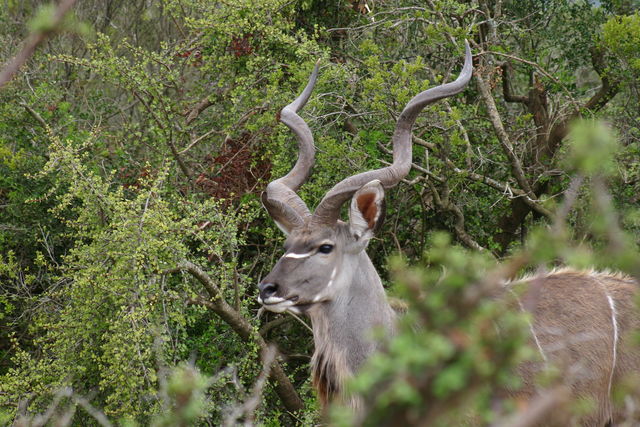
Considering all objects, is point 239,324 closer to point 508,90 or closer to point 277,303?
point 277,303

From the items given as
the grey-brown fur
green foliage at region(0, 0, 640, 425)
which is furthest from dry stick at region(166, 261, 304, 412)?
the grey-brown fur

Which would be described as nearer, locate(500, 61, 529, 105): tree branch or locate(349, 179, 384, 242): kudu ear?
locate(349, 179, 384, 242): kudu ear

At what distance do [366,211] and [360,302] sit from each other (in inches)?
15.4

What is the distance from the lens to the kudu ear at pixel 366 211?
3.30 metres

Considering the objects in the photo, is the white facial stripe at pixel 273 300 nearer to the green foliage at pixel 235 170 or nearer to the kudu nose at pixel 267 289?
the kudu nose at pixel 267 289

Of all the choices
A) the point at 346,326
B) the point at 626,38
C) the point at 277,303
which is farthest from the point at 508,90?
the point at 277,303

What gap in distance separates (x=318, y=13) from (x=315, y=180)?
5.23 feet

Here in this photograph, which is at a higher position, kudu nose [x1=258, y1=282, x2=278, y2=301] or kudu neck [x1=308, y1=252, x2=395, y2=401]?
kudu nose [x1=258, y1=282, x2=278, y2=301]

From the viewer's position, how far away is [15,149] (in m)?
5.61

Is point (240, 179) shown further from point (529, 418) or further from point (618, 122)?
point (529, 418)

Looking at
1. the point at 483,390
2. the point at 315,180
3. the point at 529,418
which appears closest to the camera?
the point at 529,418

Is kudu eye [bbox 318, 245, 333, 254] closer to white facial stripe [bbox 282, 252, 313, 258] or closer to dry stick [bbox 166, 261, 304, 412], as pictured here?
white facial stripe [bbox 282, 252, 313, 258]

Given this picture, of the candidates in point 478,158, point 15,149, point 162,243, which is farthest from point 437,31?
point 15,149

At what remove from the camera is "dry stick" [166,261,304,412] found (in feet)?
13.5
